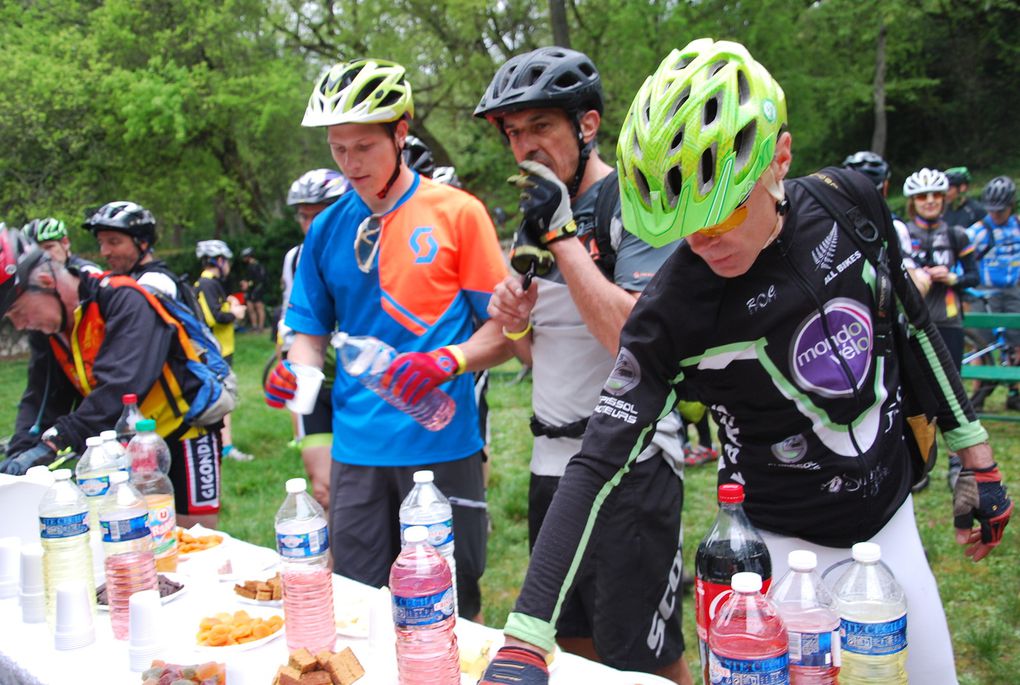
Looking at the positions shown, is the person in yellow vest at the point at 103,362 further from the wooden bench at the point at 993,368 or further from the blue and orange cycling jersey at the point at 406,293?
the wooden bench at the point at 993,368

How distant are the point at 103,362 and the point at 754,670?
3.11 metres

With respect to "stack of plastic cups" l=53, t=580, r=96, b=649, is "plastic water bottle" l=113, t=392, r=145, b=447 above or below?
above

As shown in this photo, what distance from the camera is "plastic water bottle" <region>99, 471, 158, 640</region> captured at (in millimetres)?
2512

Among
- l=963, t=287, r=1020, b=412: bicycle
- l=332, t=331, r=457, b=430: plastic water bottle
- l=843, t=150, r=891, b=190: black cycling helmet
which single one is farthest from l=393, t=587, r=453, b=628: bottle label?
l=963, t=287, r=1020, b=412: bicycle

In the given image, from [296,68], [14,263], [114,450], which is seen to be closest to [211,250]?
[14,263]

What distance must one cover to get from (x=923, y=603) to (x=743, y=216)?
1.09m

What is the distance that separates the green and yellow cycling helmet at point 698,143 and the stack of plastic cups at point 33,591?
6.84 feet

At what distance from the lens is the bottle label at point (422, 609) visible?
6.21 ft

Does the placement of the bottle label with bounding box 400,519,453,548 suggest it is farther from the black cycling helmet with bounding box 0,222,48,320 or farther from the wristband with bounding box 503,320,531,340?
the black cycling helmet with bounding box 0,222,48,320

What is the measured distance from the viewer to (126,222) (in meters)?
4.91

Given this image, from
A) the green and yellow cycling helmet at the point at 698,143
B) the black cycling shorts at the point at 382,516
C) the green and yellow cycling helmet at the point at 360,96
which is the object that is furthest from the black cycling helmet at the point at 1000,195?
the green and yellow cycling helmet at the point at 698,143

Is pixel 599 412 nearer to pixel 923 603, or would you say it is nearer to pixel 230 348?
pixel 923 603

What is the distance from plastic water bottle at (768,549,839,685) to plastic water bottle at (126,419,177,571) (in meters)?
2.08

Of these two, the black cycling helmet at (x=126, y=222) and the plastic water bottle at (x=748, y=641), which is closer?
the plastic water bottle at (x=748, y=641)
